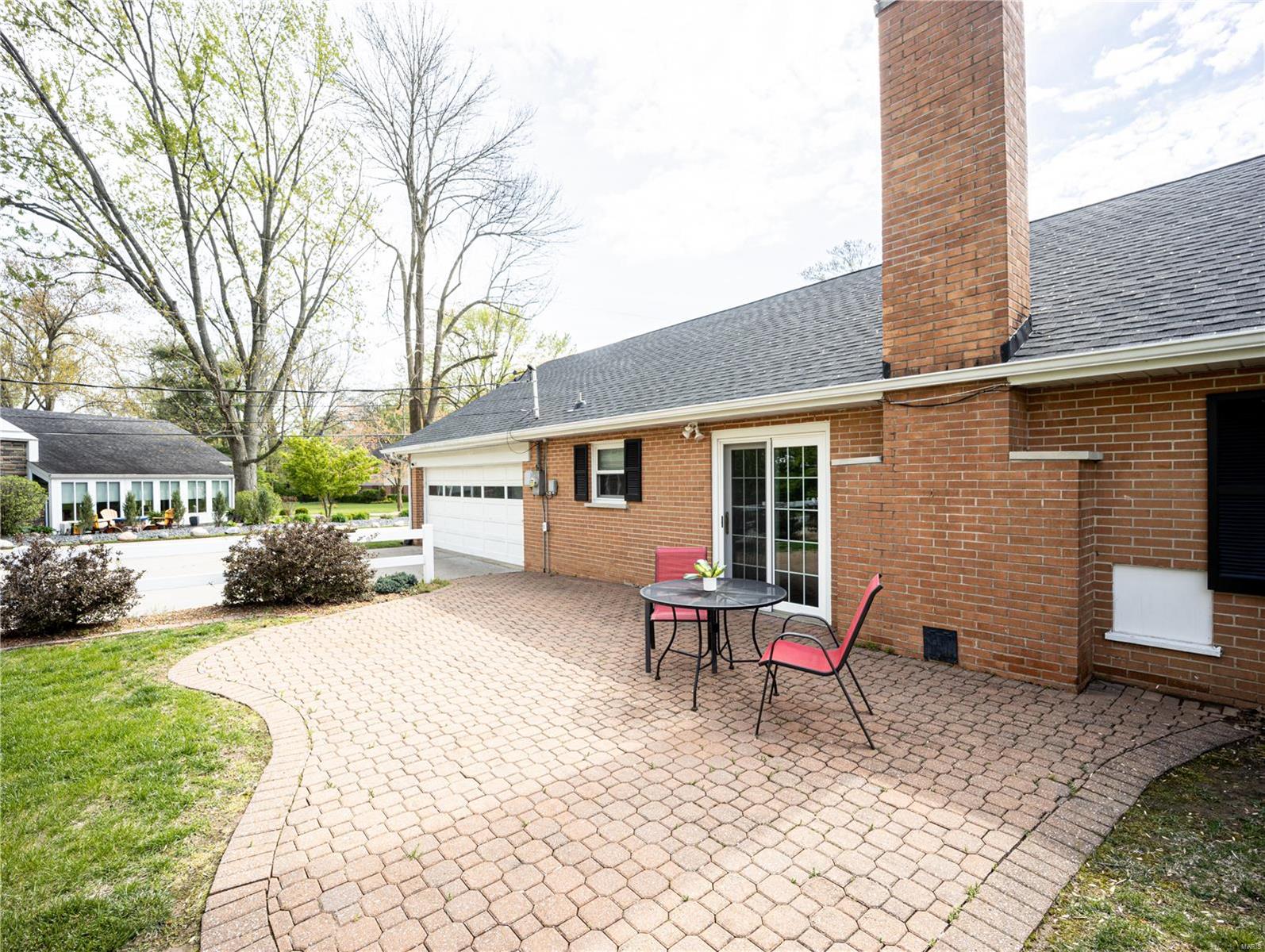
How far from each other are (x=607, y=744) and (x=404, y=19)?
23340 mm

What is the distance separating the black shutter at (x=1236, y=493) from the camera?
3.93m

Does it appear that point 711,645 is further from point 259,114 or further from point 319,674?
point 259,114

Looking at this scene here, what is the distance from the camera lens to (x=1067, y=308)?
16.9 ft

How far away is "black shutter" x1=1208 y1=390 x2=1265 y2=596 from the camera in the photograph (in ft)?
12.9

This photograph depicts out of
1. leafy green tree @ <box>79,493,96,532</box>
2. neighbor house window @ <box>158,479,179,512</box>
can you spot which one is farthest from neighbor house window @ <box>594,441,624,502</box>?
neighbor house window @ <box>158,479,179,512</box>

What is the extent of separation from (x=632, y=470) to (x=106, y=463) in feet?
84.2

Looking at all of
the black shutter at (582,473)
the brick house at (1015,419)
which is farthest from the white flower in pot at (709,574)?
the black shutter at (582,473)

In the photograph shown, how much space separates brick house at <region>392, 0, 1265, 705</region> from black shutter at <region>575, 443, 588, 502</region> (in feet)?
10.2

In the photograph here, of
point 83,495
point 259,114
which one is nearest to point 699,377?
point 259,114

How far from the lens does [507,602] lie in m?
8.00

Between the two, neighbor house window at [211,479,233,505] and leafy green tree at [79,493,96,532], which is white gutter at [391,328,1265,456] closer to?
leafy green tree at [79,493,96,532]

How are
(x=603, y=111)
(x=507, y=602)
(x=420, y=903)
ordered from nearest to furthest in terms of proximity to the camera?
(x=420, y=903) → (x=507, y=602) → (x=603, y=111)

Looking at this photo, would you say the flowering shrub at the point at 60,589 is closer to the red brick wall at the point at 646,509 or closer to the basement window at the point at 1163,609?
the red brick wall at the point at 646,509

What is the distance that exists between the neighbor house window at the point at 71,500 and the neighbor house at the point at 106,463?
0.02 metres
